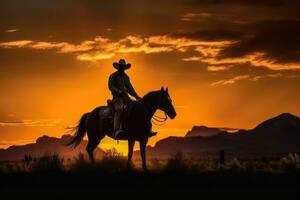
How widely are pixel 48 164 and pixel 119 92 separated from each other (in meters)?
3.85

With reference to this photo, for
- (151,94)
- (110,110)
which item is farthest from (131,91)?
(110,110)

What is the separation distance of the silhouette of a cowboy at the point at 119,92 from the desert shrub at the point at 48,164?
7.94 ft

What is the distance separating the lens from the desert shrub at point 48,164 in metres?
28.9

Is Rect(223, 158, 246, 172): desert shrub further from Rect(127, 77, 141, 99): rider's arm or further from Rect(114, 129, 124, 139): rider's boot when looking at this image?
Rect(127, 77, 141, 99): rider's arm

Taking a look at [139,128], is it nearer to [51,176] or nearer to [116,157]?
[116,157]

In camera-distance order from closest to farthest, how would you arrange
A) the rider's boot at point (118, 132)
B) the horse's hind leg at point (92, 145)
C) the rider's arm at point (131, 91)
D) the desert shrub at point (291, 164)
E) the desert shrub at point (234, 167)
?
the rider's boot at point (118, 132) → the rider's arm at point (131, 91) → the desert shrub at point (234, 167) → the desert shrub at point (291, 164) → the horse's hind leg at point (92, 145)

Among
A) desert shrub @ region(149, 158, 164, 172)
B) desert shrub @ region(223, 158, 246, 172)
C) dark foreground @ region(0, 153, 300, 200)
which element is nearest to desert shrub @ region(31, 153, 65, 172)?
dark foreground @ region(0, 153, 300, 200)

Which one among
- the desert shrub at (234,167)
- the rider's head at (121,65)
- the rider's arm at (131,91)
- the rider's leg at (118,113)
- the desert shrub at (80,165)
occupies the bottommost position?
the desert shrub at (234,167)

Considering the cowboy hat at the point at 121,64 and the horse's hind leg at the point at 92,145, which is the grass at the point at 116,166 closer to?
the horse's hind leg at the point at 92,145

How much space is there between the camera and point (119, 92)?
29.3 meters

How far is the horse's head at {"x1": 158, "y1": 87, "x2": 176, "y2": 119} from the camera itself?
28922 mm

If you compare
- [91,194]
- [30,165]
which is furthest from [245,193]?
[30,165]

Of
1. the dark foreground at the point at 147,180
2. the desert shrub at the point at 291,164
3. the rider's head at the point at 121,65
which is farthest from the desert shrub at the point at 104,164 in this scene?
the desert shrub at the point at 291,164

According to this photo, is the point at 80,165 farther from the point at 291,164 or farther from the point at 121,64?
the point at 291,164
